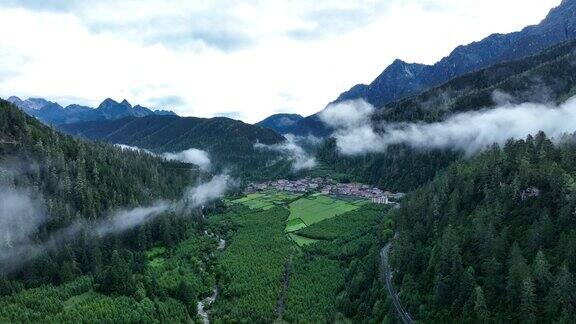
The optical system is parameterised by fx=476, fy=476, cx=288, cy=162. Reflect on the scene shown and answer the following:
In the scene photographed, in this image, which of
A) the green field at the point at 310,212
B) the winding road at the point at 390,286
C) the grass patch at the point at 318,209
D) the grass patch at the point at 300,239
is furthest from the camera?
the grass patch at the point at 318,209

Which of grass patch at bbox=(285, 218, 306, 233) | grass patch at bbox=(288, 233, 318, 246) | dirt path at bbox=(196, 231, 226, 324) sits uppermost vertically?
grass patch at bbox=(285, 218, 306, 233)

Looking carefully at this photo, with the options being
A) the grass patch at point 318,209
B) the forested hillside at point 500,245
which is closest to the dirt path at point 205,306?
the forested hillside at point 500,245

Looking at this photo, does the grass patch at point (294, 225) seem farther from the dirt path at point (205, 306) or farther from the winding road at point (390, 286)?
the dirt path at point (205, 306)

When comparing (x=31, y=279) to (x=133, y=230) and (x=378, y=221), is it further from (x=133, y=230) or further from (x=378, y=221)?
(x=378, y=221)

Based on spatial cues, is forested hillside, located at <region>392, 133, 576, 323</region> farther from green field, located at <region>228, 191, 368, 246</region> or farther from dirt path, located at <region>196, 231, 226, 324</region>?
green field, located at <region>228, 191, 368, 246</region>

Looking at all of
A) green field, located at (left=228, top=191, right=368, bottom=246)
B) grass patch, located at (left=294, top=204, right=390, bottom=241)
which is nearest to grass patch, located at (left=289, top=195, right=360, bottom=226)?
green field, located at (left=228, top=191, right=368, bottom=246)
